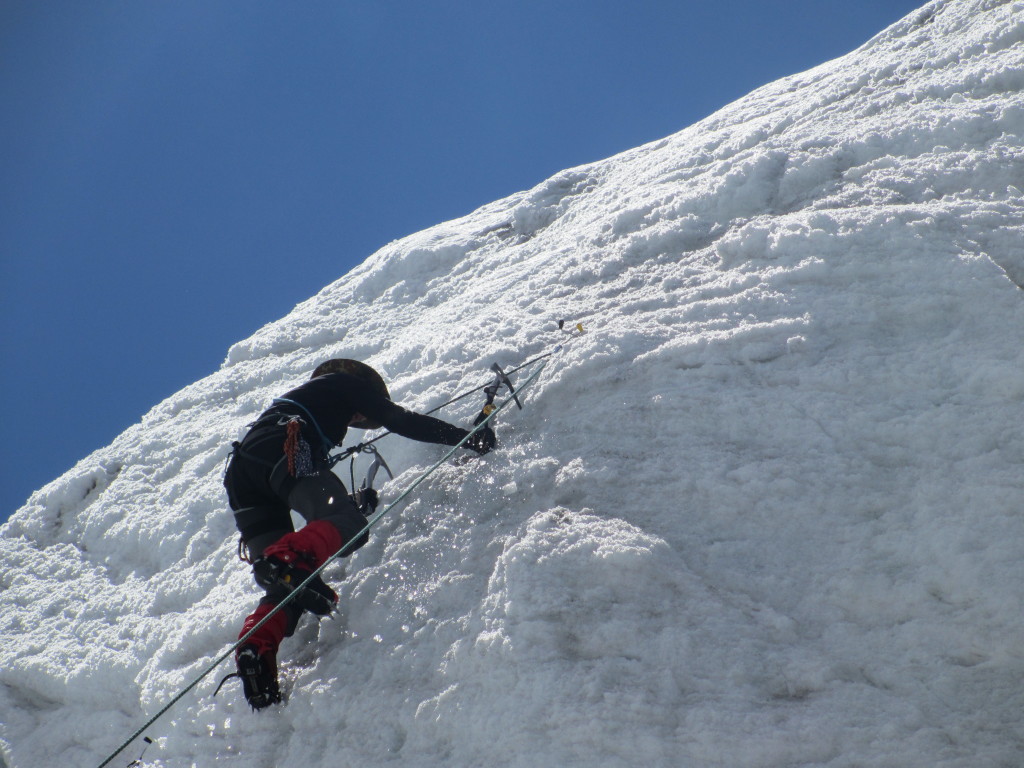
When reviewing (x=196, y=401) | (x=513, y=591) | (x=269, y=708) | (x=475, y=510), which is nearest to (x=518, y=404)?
(x=475, y=510)

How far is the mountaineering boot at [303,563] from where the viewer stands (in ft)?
9.57

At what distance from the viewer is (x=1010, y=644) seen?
7.85 feet

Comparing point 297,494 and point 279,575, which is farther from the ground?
point 297,494

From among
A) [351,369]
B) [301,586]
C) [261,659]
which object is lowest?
[261,659]

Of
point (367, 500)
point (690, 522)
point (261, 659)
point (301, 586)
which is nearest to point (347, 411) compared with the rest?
point (367, 500)

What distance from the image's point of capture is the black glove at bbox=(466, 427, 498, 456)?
3.73m

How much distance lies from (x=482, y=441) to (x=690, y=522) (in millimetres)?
1182

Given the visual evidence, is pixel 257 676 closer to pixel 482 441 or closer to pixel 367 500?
pixel 367 500

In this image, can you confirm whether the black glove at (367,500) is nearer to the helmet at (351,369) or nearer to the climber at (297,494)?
the climber at (297,494)

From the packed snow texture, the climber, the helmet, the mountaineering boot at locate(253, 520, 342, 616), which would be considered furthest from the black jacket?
the mountaineering boot at locate(253, 520, 342, 616)

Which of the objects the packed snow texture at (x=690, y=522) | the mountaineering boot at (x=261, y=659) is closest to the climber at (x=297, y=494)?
the mountaineering boot at (x=261, y=659)

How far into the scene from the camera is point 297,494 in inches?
133

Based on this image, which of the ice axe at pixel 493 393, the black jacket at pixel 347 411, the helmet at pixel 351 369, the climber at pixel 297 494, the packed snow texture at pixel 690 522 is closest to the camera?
the packed snow texture at pixel 690 522

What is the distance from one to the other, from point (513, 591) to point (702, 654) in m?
0.73
